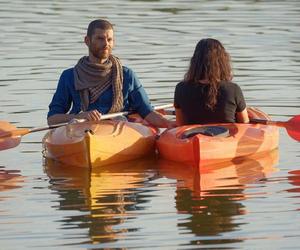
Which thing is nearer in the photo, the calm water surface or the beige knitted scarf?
the calm water surface

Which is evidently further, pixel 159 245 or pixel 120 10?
pixel 120 10

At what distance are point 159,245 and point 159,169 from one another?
120 inches

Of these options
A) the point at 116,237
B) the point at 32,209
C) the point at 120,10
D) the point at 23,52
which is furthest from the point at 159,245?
the point at 120,10

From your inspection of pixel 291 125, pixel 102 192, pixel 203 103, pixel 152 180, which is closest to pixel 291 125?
pixel 291 125

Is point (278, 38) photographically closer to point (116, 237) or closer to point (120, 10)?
point (120, 10)

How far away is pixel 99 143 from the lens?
1230 centimetres

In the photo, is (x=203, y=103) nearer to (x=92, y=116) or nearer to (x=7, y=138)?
(x=92, y=116)

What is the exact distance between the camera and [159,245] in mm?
9500

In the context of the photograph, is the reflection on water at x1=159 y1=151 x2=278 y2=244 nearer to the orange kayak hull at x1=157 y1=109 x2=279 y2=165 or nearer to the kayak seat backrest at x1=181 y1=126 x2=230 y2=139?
the orange kayak hull at x1=157 y1=109 x2=279 y2=165

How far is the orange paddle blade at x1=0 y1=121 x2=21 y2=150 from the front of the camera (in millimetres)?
12836

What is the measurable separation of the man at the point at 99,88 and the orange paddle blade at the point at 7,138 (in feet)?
1.16

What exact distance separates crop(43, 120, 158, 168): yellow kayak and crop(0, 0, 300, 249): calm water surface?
111 millimetres

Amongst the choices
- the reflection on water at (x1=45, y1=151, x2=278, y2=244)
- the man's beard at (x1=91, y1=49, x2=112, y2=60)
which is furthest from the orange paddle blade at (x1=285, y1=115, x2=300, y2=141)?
the man's beard at (x1=91, y1=49, x2=112, y2=60)

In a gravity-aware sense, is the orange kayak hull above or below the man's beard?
below
